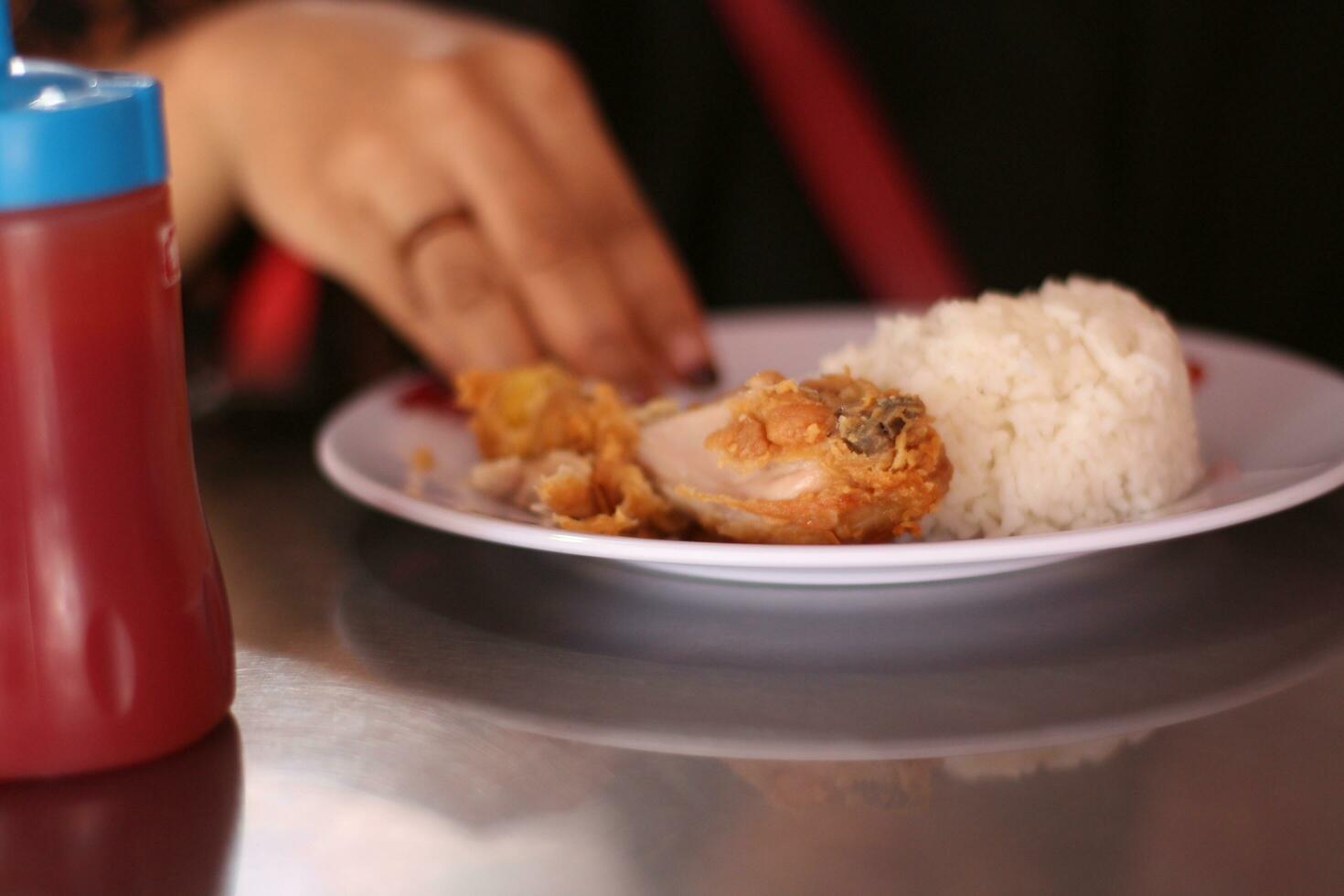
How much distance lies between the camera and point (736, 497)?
32.3 inches

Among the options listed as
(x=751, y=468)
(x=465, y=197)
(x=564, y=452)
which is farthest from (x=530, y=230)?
(x=751, y=468)

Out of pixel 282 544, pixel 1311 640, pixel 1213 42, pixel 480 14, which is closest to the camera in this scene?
pixel 1311 640

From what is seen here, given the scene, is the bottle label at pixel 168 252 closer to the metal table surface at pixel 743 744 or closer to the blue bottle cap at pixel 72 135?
the blue bottle cap at pixel 72 135

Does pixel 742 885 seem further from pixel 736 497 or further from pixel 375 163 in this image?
pixel 375 163

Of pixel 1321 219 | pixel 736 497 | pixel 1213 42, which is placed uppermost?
pixel 1213 42

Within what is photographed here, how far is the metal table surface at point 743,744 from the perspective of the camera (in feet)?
1.86

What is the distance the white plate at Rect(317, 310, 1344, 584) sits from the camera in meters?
0.75

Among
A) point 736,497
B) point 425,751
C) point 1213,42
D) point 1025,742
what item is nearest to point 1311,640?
point 1025,742

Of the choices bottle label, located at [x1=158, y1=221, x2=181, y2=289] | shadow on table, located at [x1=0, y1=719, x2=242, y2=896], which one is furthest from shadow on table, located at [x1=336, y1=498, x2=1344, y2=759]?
bottle label, located at [x1=158, y1=221, x2=181, y2=289]

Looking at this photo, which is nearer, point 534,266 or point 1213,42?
point 534,266

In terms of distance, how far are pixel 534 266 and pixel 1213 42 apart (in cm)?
147

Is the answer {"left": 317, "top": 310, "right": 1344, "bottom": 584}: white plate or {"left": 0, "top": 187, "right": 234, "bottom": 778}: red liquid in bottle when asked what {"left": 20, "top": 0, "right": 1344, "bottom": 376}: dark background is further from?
{"left": 0, "top": 187, "right": 234, "bottom": 778}: red liquid in bottle

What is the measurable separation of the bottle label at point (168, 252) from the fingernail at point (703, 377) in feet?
2.30

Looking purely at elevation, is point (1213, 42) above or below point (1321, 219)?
above
